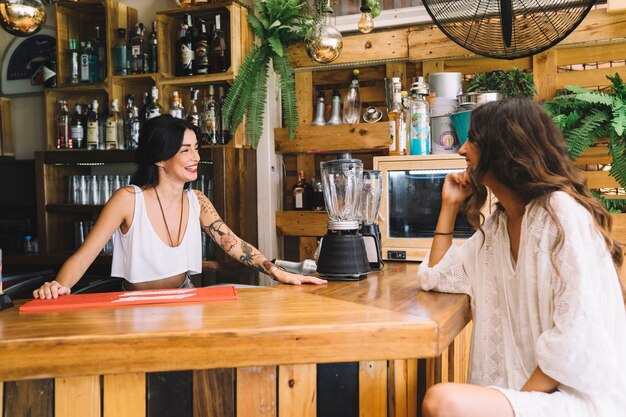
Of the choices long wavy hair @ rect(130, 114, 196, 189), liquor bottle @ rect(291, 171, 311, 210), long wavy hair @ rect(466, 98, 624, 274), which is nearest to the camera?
long wavy hair @ rect(466, 98, 624, 274)

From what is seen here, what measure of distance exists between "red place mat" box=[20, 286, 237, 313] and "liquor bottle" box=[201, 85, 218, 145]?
2052 mm

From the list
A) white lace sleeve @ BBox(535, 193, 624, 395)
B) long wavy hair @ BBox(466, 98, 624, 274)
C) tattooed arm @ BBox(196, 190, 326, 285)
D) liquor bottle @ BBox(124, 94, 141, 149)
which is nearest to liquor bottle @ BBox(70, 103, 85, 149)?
liquor bottle @ BBox(124, 94, 141, 149)

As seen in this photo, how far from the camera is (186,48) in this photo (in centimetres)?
409

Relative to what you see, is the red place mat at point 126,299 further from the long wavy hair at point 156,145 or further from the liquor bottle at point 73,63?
the liquor bottle at point 73,63

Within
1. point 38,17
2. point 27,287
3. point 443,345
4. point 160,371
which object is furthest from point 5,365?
point 38,17

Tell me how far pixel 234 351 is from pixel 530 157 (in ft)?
3.05

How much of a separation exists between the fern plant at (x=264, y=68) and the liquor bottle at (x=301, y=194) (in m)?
0.33

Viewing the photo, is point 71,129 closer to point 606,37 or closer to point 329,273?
point 329,273

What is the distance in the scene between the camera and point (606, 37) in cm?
346

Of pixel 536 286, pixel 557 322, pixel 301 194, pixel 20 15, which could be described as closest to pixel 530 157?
pixel 536 286

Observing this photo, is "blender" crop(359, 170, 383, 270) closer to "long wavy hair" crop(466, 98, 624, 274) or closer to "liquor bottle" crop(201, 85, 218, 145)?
"long wavy hair" crop(466, 98, 624, 274)

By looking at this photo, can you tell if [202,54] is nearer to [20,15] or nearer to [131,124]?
[131,124]

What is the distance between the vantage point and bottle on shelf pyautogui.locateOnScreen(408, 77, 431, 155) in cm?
318

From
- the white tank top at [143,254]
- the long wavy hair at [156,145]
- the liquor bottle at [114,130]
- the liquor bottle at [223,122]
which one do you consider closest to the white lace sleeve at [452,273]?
the white tank top at [143,254]
